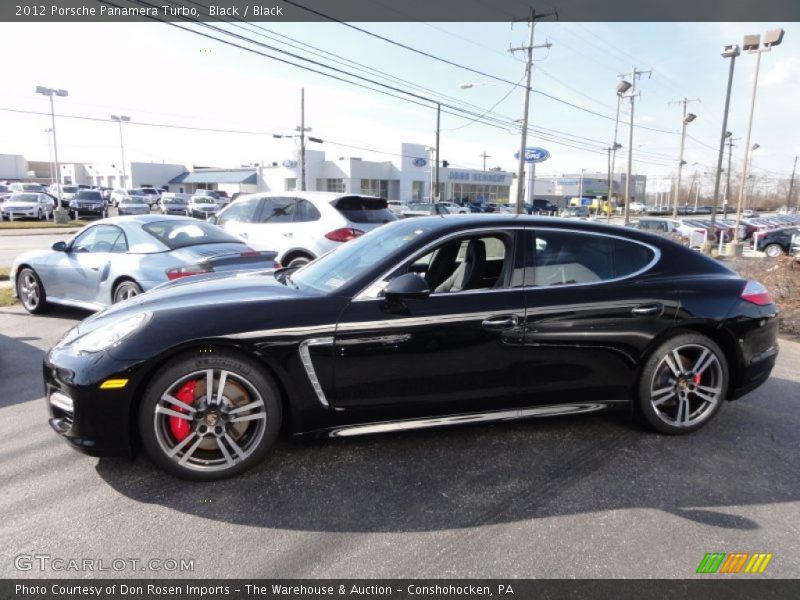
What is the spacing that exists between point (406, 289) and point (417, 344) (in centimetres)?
34

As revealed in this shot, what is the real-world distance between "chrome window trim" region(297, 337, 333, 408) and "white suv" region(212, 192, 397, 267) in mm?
5371

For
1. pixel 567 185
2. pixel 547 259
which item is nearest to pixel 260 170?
pixel 567 185

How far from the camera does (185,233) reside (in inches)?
266

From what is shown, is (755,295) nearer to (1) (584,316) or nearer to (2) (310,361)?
(1) (584,316)

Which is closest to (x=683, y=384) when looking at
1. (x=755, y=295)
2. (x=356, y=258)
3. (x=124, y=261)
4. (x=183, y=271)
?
(x=755, y=295)

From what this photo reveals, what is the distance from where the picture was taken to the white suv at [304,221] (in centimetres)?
844

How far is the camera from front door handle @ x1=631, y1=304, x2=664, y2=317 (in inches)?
139

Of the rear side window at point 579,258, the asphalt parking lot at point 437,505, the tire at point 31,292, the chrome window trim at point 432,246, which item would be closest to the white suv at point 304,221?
the tire at point 31,292

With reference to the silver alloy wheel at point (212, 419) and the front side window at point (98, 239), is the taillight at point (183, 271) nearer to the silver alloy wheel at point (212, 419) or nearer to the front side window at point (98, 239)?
the front side window at point (98, 239)

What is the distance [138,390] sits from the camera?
2.90 metres

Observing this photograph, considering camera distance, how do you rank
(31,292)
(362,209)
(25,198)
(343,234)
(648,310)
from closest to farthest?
(648,310) → (31,292) → (343,234) → (362,209) → (25,198)

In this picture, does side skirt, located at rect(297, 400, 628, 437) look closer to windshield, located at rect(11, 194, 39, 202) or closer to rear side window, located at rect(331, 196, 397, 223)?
rear side window, located at rect(331, 196, 397, 223)

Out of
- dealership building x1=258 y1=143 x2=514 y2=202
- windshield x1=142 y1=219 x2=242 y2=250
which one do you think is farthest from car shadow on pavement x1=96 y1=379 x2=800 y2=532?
dealership building x1=258 y1=143 x2=514 y2=202

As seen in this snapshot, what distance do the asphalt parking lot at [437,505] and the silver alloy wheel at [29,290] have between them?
14.0ft
